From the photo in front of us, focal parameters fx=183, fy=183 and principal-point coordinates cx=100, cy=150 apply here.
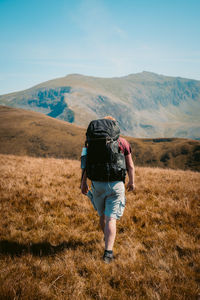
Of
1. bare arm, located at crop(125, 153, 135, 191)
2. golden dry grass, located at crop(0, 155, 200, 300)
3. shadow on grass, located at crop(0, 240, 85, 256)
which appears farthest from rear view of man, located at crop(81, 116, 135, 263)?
shadow on grass, located at crop(0, 240, 85, 256)

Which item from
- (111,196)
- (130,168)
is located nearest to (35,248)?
(111,196)

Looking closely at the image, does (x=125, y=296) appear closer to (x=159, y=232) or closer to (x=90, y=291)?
(x=90, y=291)

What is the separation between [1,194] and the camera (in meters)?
6.02

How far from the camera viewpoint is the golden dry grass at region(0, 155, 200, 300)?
262 centimetres

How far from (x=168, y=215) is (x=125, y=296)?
9.18 feet

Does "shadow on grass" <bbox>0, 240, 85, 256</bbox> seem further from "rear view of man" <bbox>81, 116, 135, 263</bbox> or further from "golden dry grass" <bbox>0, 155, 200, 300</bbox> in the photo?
"rear view of man" <bbox>81, 116, 135, 263</bbox>

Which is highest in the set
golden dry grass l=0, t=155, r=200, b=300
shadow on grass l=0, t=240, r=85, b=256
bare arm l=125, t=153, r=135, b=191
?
bare arm l=125, t=153, r=135, b=191

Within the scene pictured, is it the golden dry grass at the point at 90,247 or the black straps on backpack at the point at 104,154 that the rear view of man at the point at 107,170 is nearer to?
the black straps on backpack at the point at 104,154

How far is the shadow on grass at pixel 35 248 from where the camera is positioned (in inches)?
136

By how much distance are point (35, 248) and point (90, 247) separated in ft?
3.59

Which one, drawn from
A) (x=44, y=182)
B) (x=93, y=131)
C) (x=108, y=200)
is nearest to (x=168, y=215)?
(x=108, y=200)

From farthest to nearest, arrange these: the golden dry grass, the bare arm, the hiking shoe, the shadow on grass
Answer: the bare arm < the shadow on grass < the hiking shoe < the golden dry grass


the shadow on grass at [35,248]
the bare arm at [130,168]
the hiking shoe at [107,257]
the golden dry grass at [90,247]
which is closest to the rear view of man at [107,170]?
the hiking shoe at [107,257]

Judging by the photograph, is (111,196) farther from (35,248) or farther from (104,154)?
(35,248)
